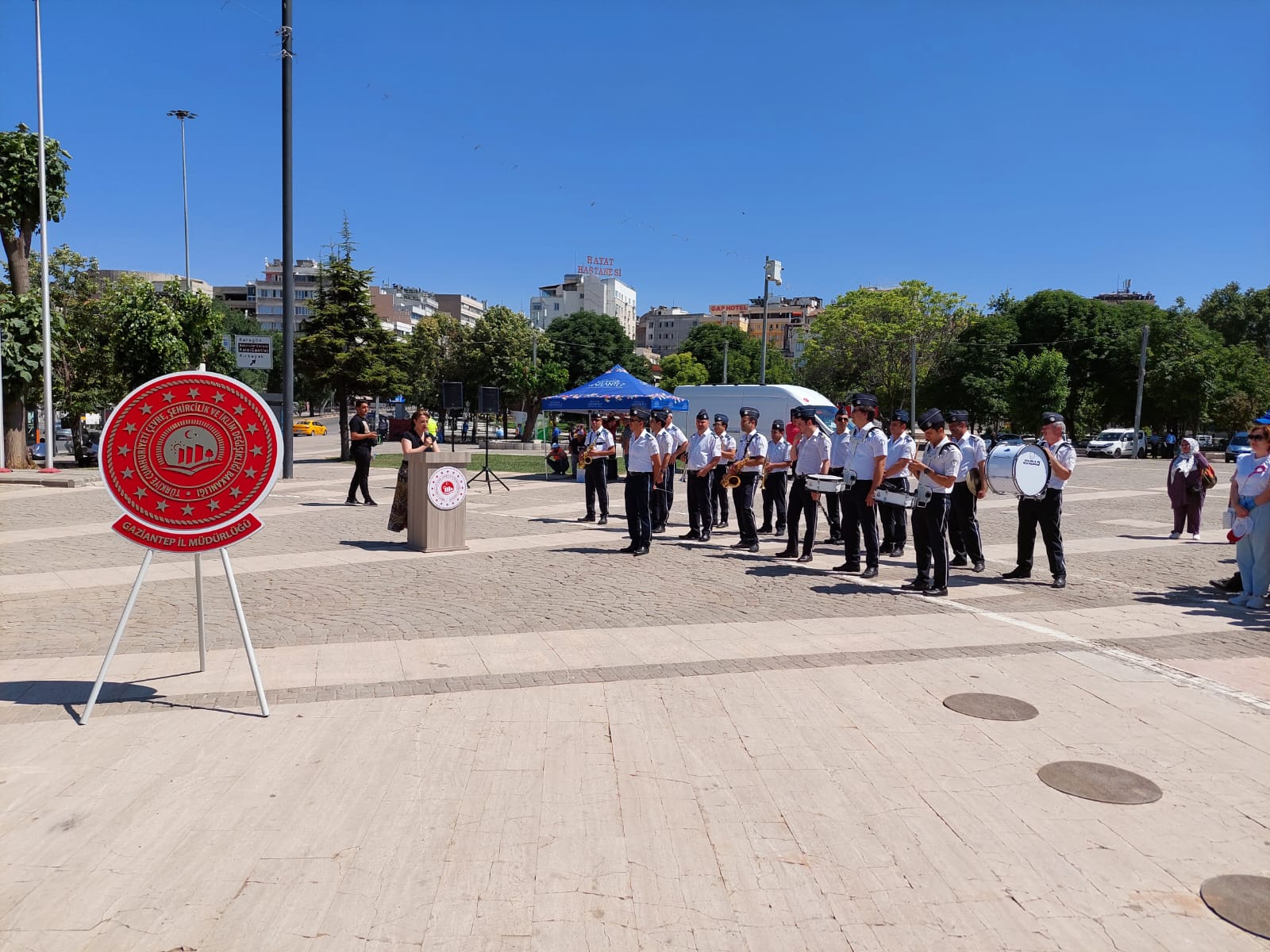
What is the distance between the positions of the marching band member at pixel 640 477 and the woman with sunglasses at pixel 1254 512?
20.5 feet

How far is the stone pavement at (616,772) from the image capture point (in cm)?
323

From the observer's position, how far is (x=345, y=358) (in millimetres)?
33500

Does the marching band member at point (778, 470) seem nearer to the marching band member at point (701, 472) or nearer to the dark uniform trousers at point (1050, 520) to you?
the marching band member at point (701, 472)

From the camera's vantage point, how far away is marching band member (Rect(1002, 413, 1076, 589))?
9.96 m

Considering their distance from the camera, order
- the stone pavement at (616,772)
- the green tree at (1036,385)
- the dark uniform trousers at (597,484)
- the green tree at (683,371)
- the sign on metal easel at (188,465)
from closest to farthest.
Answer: the stone pavement at (616,772) < the sign on metal easel at (188,465) < the dark uniform trousers at (597,484) < the green tree at (1036,385) < the green tree at (683,371)

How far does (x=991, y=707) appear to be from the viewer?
5605 millimetres

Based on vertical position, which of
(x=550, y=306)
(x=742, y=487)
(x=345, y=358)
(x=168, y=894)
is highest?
(x=550, y=306)

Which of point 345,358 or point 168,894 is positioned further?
point 345,358

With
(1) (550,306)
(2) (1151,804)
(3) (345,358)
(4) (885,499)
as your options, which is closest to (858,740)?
(2) (1151,804)

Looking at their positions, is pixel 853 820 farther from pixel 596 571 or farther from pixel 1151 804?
pixel 596 571

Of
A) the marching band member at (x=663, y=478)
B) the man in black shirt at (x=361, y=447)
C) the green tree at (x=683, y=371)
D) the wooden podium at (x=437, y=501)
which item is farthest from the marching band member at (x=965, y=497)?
the green tree at (x=683, y=371)

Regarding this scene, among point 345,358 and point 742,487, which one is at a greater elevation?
point 345,358

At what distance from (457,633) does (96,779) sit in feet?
10.5

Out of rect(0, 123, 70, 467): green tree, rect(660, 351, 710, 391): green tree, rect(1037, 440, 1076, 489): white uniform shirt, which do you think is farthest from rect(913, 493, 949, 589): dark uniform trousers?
rect(660, 351, 710, 391): green tree
